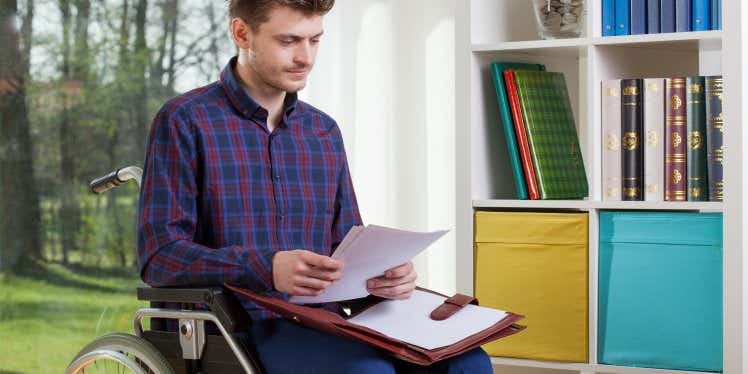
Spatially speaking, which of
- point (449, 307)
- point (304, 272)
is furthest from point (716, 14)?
point (304, 272)

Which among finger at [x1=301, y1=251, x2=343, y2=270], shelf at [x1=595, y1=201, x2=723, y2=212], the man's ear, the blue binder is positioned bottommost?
finger at [x1=301, y1=251, x2=343, y2=270]

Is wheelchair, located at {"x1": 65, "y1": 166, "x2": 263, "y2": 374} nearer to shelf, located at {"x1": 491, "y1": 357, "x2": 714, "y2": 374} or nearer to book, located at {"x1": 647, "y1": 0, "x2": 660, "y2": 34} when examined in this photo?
shelf, located at {"x1": 491, "y1": 357, "x2": 714, "y2": 374}

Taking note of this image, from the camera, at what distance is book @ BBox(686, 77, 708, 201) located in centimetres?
229

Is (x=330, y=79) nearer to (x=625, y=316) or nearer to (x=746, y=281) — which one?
(x=625, y=316)

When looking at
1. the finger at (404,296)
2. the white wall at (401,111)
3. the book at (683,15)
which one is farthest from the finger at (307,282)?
the white wall at (401,111)

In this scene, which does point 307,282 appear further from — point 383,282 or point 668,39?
point 668,39

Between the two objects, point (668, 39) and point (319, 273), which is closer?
point (319, 273)

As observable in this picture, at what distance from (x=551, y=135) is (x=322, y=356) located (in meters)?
1.14

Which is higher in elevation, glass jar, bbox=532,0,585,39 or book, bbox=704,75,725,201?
glass jar, bbox=532,0,585,39

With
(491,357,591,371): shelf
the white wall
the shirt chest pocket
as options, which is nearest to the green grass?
the white wall

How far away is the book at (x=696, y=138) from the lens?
7.50 feet

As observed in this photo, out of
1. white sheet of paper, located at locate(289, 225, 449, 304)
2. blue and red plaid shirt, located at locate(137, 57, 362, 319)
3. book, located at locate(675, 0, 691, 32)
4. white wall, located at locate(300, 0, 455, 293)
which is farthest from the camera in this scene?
white wall, located at locate(300, 0, 455, 293)

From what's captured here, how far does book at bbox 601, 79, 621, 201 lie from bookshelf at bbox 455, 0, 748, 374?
0.06ft

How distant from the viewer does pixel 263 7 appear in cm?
173
